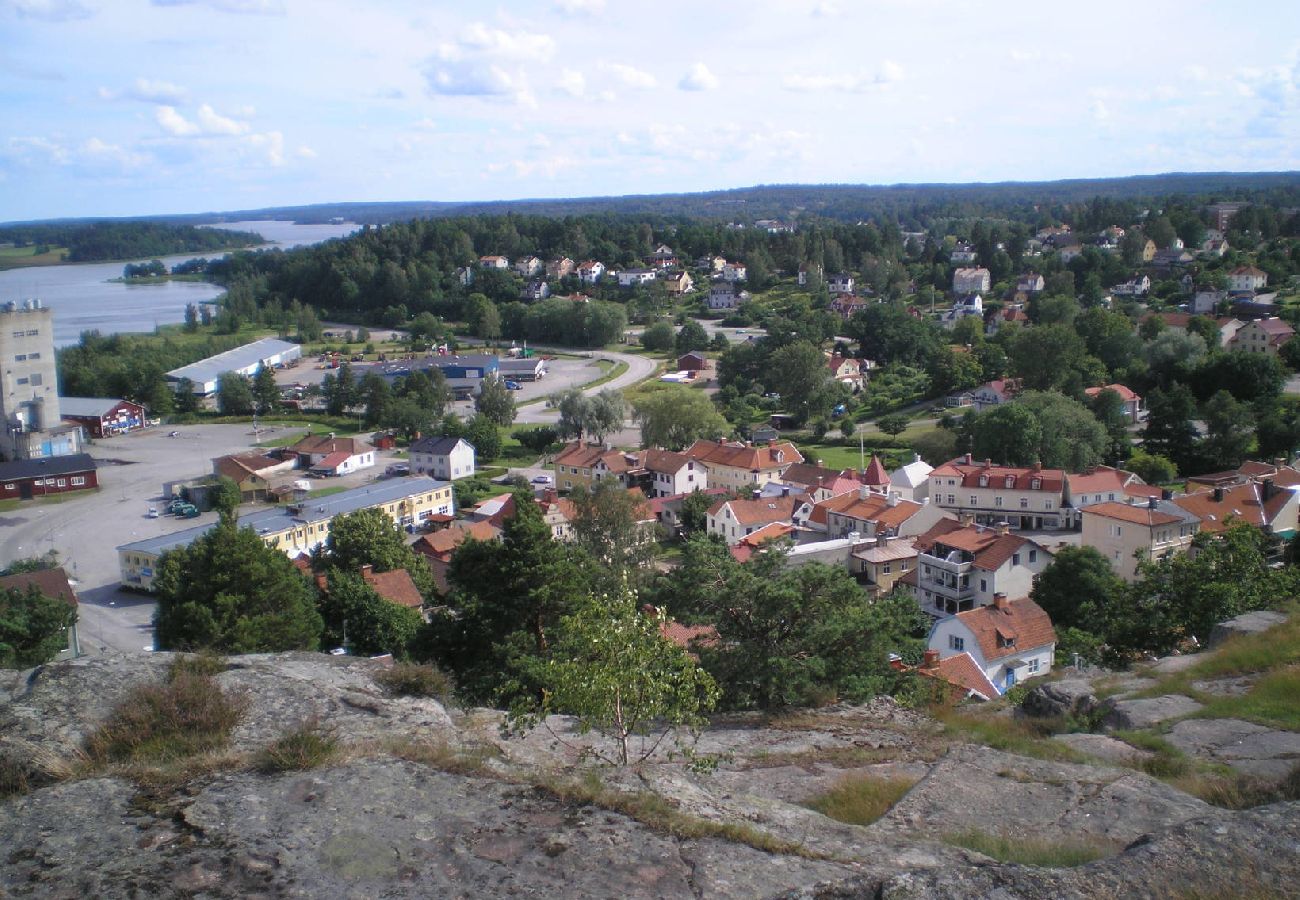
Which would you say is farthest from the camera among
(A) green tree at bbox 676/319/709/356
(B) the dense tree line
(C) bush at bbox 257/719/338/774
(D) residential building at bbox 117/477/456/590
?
(B) the dense tree line

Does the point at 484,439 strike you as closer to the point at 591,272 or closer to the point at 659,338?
the point at 659,338

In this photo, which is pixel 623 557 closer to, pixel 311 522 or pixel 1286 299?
pixel 311 522

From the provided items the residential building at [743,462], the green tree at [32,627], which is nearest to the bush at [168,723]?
the green tree at [32,627]

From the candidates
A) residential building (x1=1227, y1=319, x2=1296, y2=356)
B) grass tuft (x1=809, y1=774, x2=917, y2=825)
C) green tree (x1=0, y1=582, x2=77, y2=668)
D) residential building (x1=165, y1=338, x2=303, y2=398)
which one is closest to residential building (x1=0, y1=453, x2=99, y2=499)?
residential building (x1=165, y1=338, x2=303, y2=398)

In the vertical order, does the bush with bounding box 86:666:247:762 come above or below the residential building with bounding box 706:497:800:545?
above

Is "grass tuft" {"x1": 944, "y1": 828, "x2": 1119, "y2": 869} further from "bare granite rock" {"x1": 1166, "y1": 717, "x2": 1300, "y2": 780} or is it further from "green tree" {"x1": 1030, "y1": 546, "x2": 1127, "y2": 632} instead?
"green tree" {"x1": 1030, "y1": 546, "x2": 1127, "y2": 632}

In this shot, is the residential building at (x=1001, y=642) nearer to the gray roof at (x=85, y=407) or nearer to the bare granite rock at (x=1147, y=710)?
the bare granite rock at (x=1147, y=710)

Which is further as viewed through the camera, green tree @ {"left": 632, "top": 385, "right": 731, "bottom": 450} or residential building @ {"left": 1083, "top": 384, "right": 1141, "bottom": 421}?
residential building @ {"left": 1083, "top": 384, "right": 1141, "bottom": 421}

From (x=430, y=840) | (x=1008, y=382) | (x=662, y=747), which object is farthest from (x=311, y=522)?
(x=1008, y=382)
